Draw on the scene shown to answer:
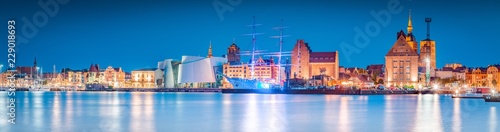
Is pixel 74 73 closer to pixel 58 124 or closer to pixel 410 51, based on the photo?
pixel 410 51

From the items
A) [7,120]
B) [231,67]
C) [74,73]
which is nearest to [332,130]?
[7,120]

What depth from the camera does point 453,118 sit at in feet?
87.2

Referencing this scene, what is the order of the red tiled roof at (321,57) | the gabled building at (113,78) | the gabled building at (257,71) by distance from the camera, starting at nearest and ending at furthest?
the red tiled roof at (321,57)
the gabled building at (257,71)
the gabled building at (113,78)

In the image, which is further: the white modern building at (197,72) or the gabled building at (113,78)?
the gabled building at (113,78)

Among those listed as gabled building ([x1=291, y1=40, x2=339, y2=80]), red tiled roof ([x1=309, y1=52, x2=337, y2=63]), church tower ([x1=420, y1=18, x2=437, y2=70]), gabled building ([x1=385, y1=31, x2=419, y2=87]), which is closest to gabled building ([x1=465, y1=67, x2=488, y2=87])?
church tower ([x1=420, y1=18, x2=437, y2=70])

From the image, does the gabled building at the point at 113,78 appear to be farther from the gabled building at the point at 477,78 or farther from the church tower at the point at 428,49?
the gabled building at the point at 477,78

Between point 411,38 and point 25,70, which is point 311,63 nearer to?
point 411,38

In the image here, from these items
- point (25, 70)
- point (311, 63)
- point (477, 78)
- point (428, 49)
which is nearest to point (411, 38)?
point (428, 49)

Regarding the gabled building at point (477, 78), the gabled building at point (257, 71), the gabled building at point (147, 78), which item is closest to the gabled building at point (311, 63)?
the gabled building at point (257, 71)

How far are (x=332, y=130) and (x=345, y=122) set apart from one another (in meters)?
3.61

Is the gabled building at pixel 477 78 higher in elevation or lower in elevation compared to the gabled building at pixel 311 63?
lower

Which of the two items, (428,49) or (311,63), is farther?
(428,49)

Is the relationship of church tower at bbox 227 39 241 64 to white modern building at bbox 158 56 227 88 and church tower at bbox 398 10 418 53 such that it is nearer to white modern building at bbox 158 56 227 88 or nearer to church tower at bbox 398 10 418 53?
white modern building at bbox 158 56 227 88

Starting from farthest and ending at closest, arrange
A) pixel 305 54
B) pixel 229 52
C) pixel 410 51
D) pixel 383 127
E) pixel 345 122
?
pixel 229 52, pixel 305 54, pixel 410 51, pixel 345 122, pixel 383 127
